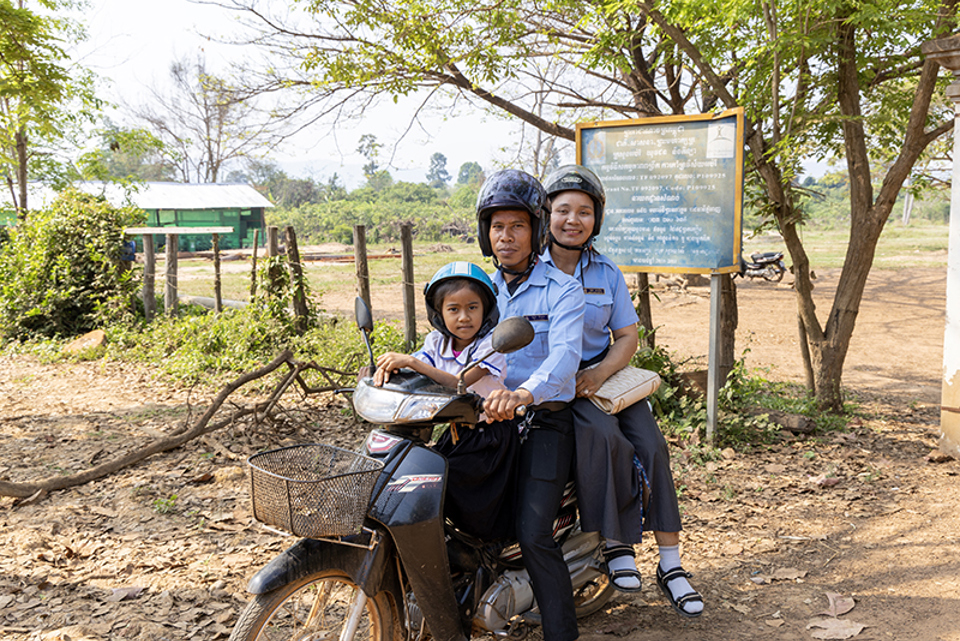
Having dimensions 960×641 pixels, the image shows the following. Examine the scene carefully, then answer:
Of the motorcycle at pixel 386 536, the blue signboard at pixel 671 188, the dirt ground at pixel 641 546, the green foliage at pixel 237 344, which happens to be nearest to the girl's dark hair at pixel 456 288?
the motorcycle at pixel 386 536

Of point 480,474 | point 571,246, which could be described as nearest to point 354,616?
point 480,474

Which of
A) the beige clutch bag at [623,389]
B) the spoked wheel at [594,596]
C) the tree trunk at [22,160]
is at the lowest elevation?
the spoked wheel at [594,596]

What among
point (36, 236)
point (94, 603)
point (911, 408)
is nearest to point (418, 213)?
point (36, 236)

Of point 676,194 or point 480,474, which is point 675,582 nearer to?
point 480,474

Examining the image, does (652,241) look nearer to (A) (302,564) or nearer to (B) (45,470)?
(A) (302,564)

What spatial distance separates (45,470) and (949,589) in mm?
5980

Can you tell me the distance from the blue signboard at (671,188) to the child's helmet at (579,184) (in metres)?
2.59

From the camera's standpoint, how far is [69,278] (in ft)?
37.8

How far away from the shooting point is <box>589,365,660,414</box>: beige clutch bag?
3031 mm

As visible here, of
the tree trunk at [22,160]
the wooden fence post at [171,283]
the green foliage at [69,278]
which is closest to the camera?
the wooden fence post at [171,283]

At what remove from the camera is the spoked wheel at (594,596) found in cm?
322

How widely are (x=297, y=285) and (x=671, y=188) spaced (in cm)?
511

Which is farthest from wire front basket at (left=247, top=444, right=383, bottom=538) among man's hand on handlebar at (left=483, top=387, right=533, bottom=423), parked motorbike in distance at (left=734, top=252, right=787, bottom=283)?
parked motorbike in distance at (left=734, top=252, right=787, bottom=283)

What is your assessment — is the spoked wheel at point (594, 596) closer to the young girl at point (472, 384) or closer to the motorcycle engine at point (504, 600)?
the motorcycle engine at point (504, 600)
